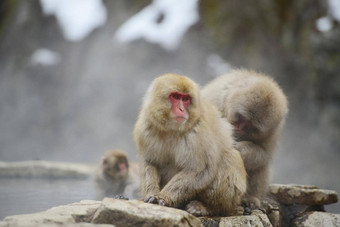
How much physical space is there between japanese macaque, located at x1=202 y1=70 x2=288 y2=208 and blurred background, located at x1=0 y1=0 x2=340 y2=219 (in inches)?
211

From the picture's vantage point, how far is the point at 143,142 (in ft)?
12.1

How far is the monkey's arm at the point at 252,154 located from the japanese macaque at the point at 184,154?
2.16 ft

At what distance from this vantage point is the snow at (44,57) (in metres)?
11.5

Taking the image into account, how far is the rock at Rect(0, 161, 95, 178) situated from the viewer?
7340 millimetres

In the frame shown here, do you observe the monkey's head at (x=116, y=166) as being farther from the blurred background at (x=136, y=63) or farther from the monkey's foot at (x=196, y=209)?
the blurred background at (x=136, y=63)

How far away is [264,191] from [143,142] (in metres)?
2.01

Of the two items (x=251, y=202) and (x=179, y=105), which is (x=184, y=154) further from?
(x=251, y=202)

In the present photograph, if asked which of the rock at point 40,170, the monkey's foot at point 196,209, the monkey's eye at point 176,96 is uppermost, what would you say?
the rock at point 40,170

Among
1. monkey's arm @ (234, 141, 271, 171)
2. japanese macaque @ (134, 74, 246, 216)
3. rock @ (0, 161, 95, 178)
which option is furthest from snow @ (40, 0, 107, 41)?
japanese macaque @ (134, 74, 246, 216)

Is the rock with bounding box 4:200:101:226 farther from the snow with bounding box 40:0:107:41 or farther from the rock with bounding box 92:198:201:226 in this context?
the snow with bounding box 40:0:107:41

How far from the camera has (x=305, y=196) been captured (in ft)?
15.9

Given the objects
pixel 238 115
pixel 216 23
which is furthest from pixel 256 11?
pixel 238 115

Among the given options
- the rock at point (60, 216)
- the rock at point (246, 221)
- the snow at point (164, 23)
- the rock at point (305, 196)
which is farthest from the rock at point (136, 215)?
the snow at point (164, 23)

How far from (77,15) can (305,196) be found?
9.94 meters
